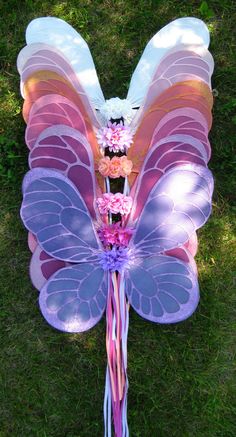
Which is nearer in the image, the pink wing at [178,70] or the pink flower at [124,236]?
the pink flower at [124,236]

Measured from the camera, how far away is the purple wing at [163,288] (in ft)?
8.23

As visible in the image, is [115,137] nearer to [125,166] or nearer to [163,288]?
[125,166]

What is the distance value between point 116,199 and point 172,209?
0.93 ft

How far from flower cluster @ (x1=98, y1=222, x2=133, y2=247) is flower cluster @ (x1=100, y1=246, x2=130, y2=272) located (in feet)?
0.12

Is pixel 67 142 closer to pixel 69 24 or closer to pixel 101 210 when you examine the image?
pixel 101 210

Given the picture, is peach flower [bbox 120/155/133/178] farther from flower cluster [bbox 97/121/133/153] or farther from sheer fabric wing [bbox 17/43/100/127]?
sheer fabric wing [bbox 17/43/100/127]

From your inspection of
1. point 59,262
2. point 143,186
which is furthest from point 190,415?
point 143,186

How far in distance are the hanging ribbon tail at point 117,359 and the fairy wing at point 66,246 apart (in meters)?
0.07

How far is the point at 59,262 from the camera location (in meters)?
2.59

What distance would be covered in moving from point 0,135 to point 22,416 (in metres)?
1.55

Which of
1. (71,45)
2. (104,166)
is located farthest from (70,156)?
(71,45)

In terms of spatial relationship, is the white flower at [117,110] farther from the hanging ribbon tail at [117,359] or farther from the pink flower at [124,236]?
the hanging ribbon tail at [117,359]

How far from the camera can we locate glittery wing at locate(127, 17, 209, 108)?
8.70 ft

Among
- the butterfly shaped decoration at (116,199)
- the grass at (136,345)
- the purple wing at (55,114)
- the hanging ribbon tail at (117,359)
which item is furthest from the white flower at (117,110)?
the hanging ribbon tail at (117,359)
